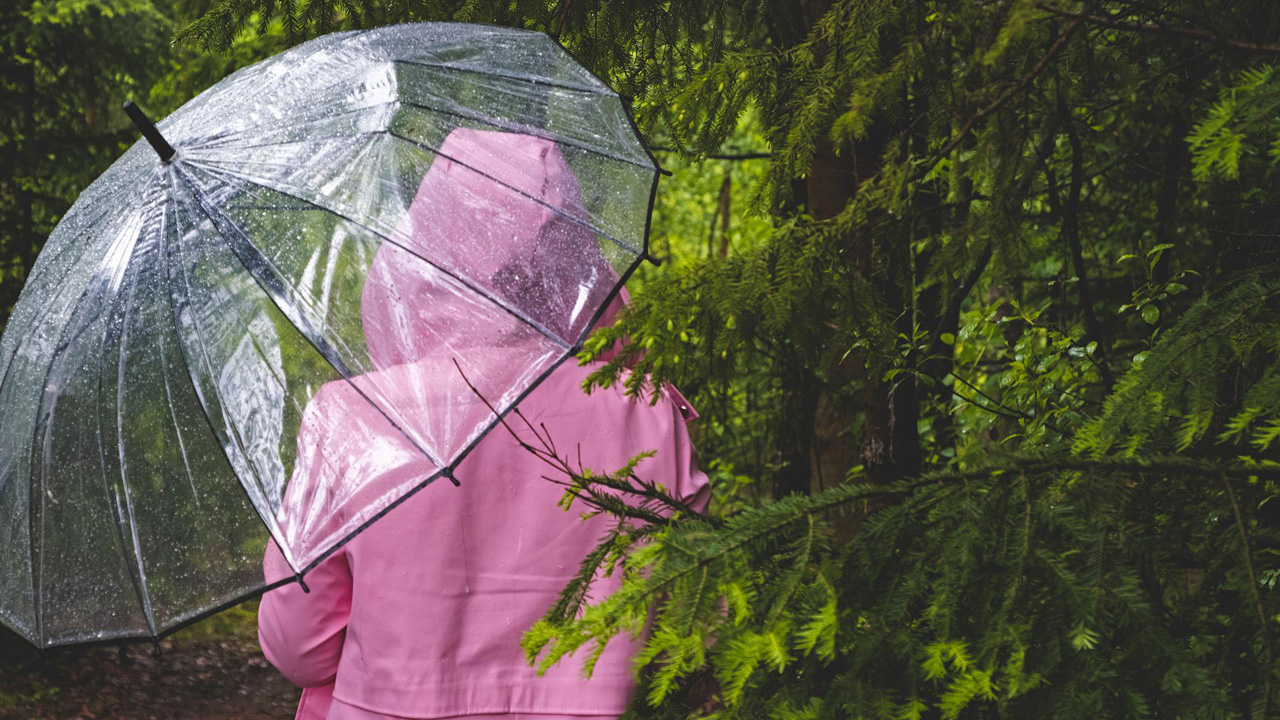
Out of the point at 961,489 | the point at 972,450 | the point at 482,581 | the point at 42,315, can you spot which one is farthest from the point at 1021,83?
the point at 42,315

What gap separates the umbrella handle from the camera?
6.32 feet

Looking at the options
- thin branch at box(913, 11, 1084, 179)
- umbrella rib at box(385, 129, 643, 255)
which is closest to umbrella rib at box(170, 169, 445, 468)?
umbrella rib at box(385, 129, 643, 255)

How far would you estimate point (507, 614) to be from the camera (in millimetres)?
2189

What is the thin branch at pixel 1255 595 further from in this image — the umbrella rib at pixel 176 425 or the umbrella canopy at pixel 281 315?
the umbrella rib at pixel 176 425

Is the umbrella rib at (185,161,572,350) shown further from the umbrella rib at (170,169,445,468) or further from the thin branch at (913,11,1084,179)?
the thin branch at (913,11,1084,179)

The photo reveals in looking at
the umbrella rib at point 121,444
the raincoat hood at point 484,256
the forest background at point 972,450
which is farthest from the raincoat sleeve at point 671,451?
the umbrella rib at point 121,444

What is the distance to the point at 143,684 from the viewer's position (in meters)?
6.58

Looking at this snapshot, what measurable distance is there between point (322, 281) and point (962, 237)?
115 centimetres

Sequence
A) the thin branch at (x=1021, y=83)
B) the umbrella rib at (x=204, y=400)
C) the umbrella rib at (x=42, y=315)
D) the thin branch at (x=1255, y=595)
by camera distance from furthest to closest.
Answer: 1. the umbrella rib at (x=42, y=315)
2. the umbrella rib at (x=204, y=400)
3. the thin branch at (x=1021, y=83)
4. the thin branch at (x=1255, y=595)

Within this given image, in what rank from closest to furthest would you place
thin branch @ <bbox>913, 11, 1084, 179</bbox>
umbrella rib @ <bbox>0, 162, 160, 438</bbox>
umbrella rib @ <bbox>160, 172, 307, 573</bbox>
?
thin branch @ <bbox>913, 11, 1084, 179</bbox>, umbrella rib @ <bbox>160, 172, 307, 573</bbox>, umbrella rib @ <bbox>0, 162, 160, 438</bbox>

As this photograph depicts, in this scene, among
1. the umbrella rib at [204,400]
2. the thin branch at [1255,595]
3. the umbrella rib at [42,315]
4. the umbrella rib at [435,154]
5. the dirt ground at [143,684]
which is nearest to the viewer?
the thin branch at [1255,595]

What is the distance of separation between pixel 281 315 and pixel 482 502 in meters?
0.59

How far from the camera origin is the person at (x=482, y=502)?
1.93 meters

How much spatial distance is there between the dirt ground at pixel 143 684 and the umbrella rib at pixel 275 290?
519cm
